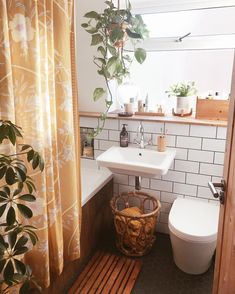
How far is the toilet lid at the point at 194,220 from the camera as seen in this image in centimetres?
161

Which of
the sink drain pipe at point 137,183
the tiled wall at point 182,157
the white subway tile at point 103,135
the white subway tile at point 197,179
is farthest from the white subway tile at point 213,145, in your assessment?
the white subway tile at point 103,135

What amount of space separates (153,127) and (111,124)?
37 centimetres

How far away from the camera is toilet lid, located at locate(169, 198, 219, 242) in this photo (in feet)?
5.29

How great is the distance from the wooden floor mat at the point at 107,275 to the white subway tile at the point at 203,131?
1.08m

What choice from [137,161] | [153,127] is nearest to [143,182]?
[137,161]

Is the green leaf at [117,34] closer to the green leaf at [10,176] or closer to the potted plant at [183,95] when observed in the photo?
the potted plant at [183,95]

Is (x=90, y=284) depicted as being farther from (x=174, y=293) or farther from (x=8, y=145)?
(x=8, y=145)

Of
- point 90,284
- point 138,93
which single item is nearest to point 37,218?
point 90,284

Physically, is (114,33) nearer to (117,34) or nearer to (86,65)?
(117,34)

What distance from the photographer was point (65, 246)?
1.53 m

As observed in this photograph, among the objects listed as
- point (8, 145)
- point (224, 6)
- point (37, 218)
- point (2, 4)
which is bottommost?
point (37, 218)

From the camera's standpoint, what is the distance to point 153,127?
2111 millimetres

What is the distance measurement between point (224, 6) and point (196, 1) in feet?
0.70

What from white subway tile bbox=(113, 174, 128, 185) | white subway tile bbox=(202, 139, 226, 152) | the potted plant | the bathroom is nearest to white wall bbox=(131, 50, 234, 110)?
the bathroom
